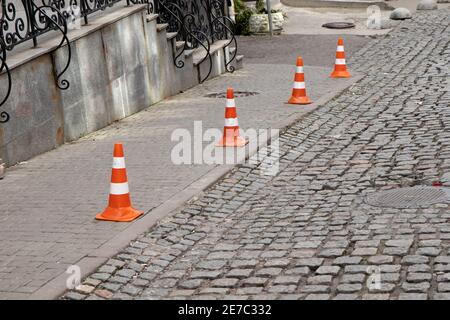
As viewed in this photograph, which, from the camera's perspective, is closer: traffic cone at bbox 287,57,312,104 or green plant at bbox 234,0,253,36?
traffic cone at bbox 287,57,312,104

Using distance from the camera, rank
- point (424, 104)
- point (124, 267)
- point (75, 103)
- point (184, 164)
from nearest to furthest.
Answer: point (124, 267) < point (184, 164) < point (75, 103) < point (424, 104)

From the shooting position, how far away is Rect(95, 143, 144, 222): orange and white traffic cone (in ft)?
28.7

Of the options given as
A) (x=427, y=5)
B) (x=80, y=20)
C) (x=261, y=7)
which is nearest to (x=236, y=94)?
(x=80, y=20)

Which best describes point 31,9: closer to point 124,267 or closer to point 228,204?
point 228,204

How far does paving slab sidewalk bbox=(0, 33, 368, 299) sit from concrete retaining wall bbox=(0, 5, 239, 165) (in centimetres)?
21

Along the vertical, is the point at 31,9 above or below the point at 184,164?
above

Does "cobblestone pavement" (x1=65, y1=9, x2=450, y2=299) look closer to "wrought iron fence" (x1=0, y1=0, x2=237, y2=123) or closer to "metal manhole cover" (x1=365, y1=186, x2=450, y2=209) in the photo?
"metal manhole cover" (x1=365, y1=186, x2=450, y2=209)

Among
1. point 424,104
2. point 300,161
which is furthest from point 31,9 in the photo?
point 424,104

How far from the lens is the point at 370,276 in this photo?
22.9 feet

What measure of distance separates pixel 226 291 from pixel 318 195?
112 inches

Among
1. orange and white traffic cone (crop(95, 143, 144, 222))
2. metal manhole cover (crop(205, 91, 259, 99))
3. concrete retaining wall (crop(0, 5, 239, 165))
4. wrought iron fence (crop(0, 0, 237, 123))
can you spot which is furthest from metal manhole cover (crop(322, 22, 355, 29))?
orange and white traffic cone (crop(95, 143, 144, 222))

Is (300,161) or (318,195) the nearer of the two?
(318,195)

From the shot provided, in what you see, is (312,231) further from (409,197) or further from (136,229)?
(136,229)

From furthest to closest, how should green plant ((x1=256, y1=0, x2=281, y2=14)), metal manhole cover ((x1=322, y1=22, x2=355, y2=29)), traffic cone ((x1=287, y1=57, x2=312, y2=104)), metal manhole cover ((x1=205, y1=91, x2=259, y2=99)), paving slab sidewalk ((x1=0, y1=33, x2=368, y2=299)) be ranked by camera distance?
metal manhole cover ((x1=322, y1=22, x2=355, y2=29)) → green plant ((x1=256, y1=0, x2=281, y2=14)) → metal manhole cover ((x1=205, y1=91, x2=259, y2=99)) → traffic cone ((x1=287, y1=57, x2=312, y2=104)) → paving slab sidewalk ((x1=0, y1=33, x2=368, y2=299))
